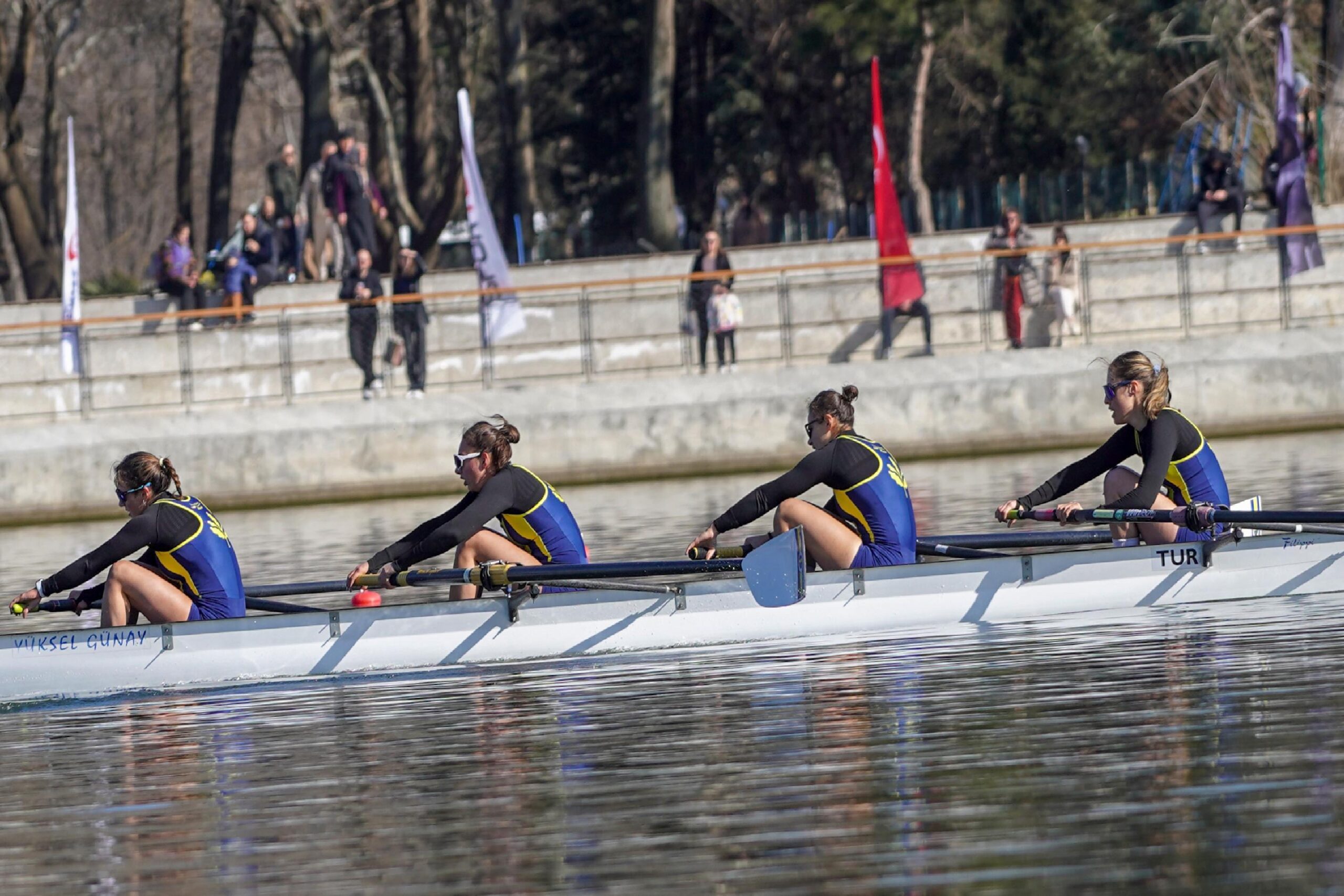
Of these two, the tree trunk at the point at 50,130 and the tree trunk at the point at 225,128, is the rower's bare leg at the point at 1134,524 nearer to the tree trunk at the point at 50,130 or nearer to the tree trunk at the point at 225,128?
the tree trunk at the point at 225,128

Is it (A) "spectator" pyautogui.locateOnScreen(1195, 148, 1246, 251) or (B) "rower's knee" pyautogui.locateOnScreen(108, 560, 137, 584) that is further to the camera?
(A) "spectator" pyautogui.locateOnScreen(1195, 148, 1246, 251)

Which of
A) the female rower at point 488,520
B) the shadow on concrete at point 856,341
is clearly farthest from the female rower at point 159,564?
the shadow on concrete at point 856,341

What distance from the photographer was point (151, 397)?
28.5 meters

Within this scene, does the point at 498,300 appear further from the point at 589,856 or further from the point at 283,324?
the point at 589,856

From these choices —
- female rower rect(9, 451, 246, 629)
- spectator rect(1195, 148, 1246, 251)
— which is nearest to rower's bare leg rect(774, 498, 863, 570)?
female rower rect(9, 451, 246, 629)

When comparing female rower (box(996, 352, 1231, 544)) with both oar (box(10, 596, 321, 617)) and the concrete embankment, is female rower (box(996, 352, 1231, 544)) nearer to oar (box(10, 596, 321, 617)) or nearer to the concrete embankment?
oar (box(10, 596, 321, 617))

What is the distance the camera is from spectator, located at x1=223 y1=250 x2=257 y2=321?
29.3 metres

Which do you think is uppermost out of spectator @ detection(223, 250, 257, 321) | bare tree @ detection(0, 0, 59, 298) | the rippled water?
bare tree @ detection(0, 0, 59, 298)

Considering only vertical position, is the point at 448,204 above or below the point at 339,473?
above

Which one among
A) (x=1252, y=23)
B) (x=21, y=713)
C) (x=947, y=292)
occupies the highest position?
(x=1252, y=23)

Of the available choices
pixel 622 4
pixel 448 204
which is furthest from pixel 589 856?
pixel 622 4

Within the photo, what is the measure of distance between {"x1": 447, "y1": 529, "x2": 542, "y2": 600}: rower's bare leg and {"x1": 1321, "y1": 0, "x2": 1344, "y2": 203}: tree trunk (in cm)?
2182

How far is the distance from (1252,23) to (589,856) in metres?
31.6

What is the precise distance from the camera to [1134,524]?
14.4 m
